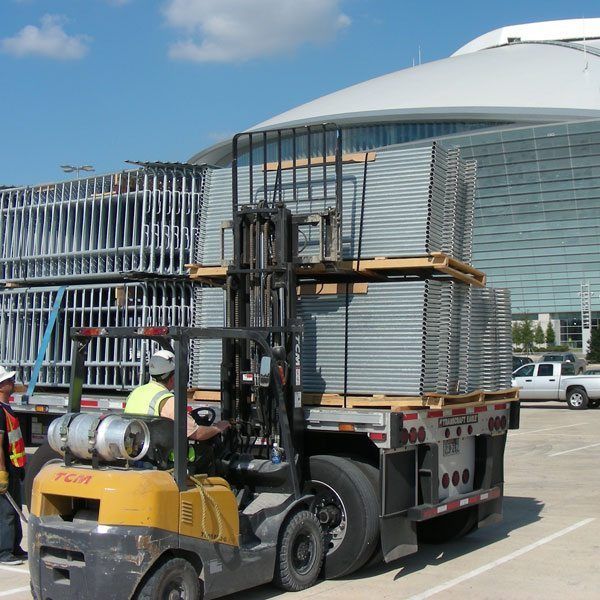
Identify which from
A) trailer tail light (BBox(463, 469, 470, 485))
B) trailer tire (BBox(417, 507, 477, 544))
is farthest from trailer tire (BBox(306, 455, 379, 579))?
trailer tire (BBox(417, 507, 477, 544))

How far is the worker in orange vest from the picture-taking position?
8.20 metres

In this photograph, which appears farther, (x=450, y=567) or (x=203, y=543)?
(x=450, y=567)

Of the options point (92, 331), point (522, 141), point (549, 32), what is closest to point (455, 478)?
point (92, 331)

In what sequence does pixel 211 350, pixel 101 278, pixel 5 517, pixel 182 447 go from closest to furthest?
pixel 182 447 < pixel 5 517 < pixel 211 350 < pixel 101 278

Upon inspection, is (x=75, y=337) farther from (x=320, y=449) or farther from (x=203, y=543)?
(x=320, y=449)

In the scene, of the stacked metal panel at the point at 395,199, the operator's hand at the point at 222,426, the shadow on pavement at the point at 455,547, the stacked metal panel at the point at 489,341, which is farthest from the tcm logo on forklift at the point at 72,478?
the stacked metal panel at the point at 489,341

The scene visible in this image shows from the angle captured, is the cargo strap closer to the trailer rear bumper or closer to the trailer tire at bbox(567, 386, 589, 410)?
the trailer rear bumper

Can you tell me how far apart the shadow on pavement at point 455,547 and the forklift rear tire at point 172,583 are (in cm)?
97

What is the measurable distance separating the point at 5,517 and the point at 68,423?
2.21m

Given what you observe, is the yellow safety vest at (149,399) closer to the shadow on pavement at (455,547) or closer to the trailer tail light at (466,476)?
the shadow on pavement at (455,547)

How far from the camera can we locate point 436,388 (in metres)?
8.27

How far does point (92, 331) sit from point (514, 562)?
426cm

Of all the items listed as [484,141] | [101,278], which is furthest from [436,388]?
[484,141]

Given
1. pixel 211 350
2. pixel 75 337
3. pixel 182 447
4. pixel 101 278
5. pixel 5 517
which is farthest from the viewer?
pixel 101 278
